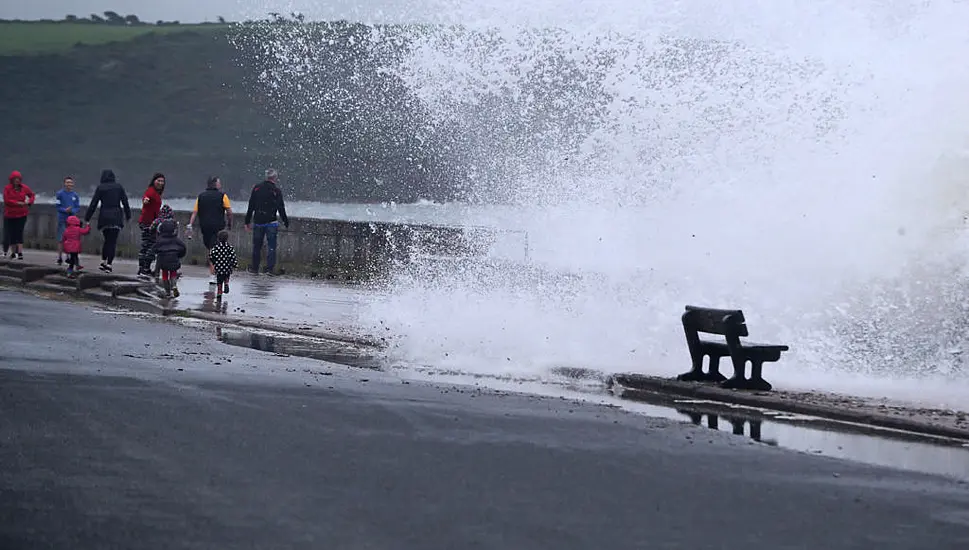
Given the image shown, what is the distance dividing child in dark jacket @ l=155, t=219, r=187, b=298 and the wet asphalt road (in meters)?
9.34

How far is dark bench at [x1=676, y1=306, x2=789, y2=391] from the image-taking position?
13.9 m

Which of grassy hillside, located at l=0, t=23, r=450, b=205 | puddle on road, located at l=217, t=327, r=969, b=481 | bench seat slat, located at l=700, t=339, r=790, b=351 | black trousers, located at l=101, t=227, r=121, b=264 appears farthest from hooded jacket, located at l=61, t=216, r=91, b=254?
grassy hillside, located at l=0, t=23, r=450, b=205

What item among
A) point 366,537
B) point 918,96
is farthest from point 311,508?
point 918,96

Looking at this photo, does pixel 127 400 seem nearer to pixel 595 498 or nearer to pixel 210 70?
pixel 595 498

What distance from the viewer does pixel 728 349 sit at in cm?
1422

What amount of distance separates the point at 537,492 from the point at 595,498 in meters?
0.35

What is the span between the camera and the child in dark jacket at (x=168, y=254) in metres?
23.0

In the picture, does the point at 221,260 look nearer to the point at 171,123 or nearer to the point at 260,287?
the point at 260,287

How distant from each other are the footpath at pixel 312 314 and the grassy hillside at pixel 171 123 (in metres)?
81.6

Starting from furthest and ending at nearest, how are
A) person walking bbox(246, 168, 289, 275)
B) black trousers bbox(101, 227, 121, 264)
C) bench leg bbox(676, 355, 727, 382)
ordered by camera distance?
person walking bbox(246, 168, 289, 275) → black trousers bbox(101, 227, 121, 264) → bench leg bbox(676, 355, 727, 382)

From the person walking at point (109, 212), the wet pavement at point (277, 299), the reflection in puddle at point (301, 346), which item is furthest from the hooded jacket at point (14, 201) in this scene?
the reflection in puddle at point (301, 346)

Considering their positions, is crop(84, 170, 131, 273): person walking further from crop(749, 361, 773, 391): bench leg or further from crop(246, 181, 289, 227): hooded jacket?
crop(749, 361, 773, 391): bench leg

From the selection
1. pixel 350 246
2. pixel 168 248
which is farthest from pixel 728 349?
pixel 350 246

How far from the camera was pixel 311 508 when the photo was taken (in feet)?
26.7
